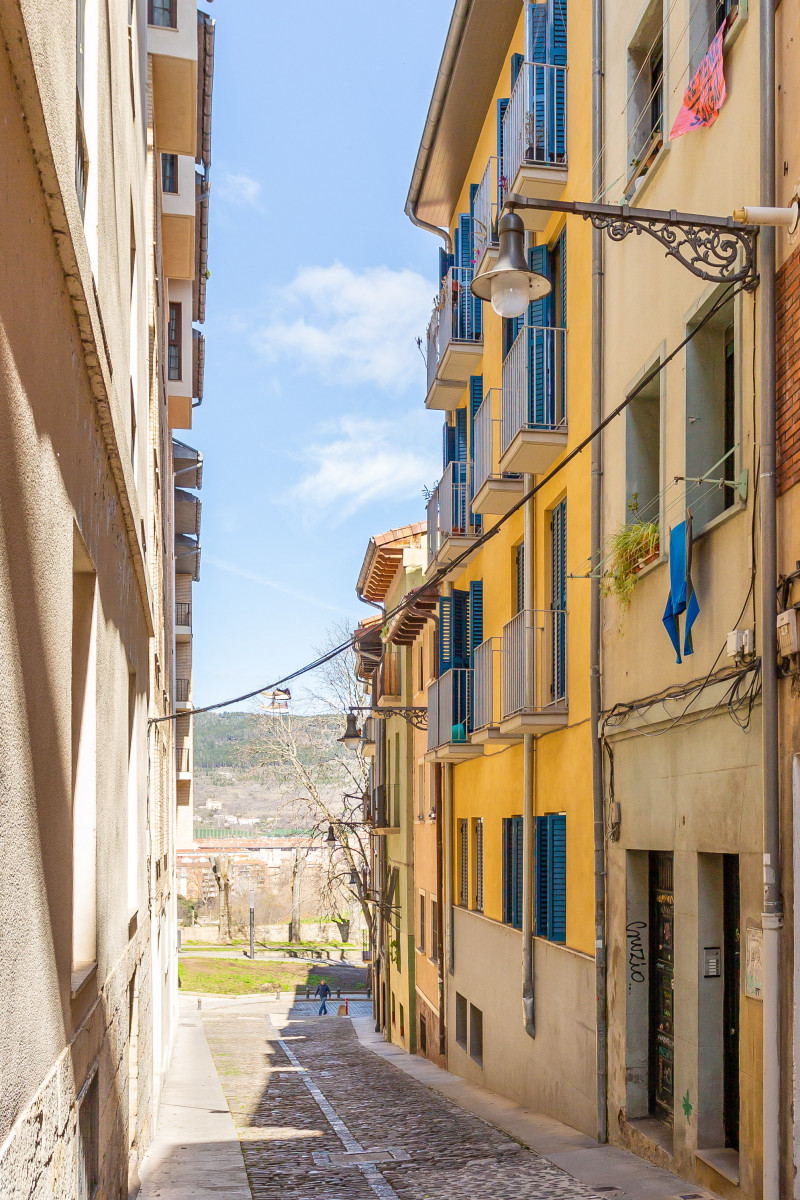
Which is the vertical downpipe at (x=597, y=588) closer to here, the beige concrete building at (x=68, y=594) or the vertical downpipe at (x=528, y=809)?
the vertical downpipe at (x=528, y=809)

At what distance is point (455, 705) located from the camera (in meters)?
17.8

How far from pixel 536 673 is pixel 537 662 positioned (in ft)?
0.43

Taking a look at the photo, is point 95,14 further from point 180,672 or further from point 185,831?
point 185,831

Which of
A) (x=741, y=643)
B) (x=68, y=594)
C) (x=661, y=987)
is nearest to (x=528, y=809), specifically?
(x=661, y=987)

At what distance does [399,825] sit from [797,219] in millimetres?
23241

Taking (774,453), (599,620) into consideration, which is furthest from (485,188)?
(774,453)

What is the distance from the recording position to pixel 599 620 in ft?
37.3

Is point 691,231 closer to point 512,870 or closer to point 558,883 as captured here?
point 558,883

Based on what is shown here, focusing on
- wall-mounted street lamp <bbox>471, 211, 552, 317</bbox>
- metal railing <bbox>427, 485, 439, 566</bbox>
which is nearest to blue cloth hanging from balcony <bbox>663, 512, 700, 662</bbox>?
wall-mounted street lamp <bbox>471, 211, 552, 317</bbox>

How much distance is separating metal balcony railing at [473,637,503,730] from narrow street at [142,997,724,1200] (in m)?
4.62

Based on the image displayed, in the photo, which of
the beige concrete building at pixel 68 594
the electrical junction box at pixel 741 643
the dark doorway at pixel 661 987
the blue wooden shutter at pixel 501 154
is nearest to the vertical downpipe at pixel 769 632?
the electrical junction box at pixel 741 643

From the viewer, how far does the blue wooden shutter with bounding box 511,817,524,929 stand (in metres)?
14.6

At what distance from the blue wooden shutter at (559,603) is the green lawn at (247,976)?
34.1 metres

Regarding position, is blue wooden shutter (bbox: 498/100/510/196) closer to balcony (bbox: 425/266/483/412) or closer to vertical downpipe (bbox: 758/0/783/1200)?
balcony (bbox: 425/266/483/412)
